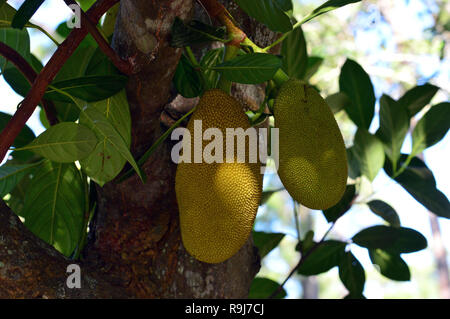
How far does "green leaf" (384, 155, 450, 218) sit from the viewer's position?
3.03 feet

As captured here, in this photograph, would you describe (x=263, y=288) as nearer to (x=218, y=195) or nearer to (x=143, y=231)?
(x=143, y=231)

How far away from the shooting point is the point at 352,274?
1.01 m

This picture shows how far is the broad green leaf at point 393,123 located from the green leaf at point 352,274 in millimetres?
219

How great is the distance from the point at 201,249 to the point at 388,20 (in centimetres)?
575

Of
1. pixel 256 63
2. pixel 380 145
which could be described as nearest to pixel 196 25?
pixel 256 63

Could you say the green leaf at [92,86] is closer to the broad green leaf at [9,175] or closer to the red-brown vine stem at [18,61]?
the red-brown vine stem at [18,61]

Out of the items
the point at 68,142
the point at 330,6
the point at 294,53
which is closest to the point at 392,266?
the point at 294,53

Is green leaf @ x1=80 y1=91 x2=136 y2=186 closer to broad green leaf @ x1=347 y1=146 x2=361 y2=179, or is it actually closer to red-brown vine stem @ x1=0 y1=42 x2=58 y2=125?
red-brown vine stem @ x1=0 y1=42 x2=58 y2=125

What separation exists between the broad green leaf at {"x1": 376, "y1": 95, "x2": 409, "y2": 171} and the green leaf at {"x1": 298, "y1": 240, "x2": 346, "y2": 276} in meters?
0.21

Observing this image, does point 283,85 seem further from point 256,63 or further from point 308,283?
point 308,283

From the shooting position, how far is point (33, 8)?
575 millimetres

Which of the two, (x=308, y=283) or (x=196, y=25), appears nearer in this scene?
(x=196, y=25)

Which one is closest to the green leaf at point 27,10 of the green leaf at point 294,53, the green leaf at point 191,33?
the green leaf at point 191,33

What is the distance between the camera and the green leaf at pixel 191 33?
1.90 feet
